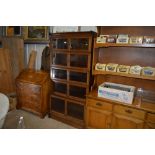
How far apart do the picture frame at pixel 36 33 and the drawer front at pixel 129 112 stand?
1.99 metres

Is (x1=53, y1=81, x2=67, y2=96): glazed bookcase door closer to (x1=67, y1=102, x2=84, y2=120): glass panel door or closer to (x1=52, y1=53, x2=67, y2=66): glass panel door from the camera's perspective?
(x1=67, y1=102, x2=84, y2=120): glass panel door

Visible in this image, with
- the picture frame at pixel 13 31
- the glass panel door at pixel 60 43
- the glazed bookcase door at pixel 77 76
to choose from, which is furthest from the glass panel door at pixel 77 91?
A: the picture frame at pixel 13 31

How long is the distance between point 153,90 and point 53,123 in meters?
1.66

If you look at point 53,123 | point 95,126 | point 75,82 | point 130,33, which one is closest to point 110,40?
point 130,33

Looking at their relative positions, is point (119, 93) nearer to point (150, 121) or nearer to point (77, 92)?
point (150, 121)

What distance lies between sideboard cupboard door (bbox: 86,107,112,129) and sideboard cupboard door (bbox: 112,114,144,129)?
0.27 ft

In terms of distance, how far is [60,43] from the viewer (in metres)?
2.25

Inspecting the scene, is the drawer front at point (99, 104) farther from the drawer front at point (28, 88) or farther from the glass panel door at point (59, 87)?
the drawer front at point (28, 88)

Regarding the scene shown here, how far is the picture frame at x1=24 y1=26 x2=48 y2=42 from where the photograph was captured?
287cm

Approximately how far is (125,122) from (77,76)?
939 mm

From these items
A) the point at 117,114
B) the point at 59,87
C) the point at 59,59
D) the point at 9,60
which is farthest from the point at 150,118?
the point at 9,60

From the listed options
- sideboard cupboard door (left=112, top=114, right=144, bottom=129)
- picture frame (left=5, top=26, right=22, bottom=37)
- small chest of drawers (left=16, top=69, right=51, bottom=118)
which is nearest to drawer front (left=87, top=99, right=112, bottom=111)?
sideboard cupboard door (left=112, top=114, right=144, bottom=129)

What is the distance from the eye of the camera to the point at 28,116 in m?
2.62

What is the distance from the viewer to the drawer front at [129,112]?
168 cm
